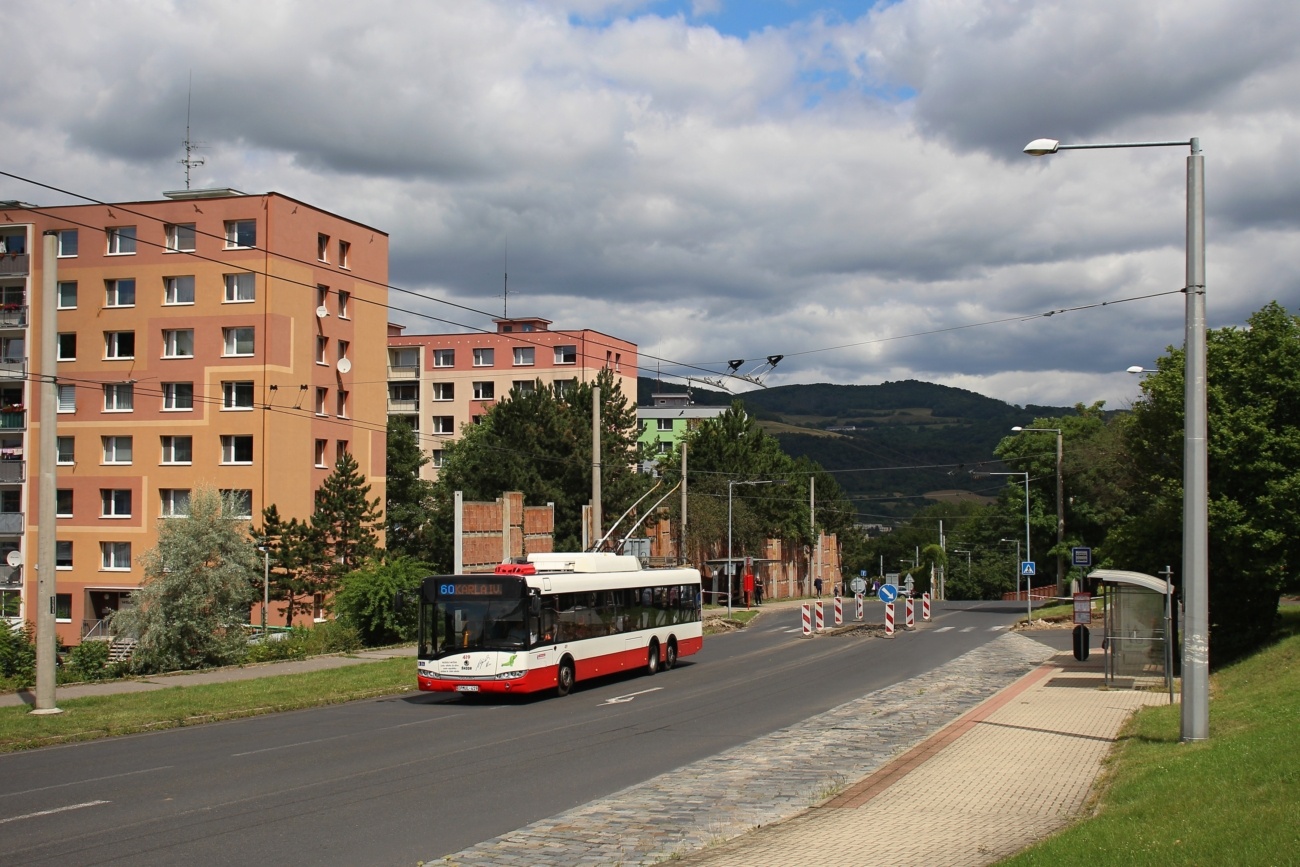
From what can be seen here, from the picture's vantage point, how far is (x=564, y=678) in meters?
23.5

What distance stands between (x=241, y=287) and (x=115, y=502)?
10.8 metres

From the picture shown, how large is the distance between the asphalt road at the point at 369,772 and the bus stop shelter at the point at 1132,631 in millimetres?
4564

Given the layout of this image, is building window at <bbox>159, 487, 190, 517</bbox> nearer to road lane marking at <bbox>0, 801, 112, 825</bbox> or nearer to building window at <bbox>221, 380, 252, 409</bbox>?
building window at <bbox>221, 380, 252, 409</bbox>

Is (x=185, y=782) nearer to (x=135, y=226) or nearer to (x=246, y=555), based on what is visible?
(x=246, y=555)

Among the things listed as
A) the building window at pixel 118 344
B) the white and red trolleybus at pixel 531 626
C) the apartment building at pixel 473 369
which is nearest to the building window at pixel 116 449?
the building window at pixel 118 344

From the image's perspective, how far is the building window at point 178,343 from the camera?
51031 millimetres

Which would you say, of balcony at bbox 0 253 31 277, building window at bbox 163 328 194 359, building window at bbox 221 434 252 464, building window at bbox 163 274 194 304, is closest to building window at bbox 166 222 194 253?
building window at bbox 163 274 194 304

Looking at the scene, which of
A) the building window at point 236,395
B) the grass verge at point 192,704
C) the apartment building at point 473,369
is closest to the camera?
the grass verge at point 192,704

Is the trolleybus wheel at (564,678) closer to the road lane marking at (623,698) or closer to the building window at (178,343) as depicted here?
the road lane marking at (623,698)

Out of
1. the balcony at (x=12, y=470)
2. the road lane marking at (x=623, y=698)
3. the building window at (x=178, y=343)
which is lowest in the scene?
the road lane marking at (x=623, y=698)

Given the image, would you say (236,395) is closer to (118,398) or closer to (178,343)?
(178,343)

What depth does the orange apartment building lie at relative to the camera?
164ft

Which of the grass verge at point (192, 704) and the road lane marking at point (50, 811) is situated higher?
the road lane marking at point (50, 811)

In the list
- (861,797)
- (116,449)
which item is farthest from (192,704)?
(116,449)
